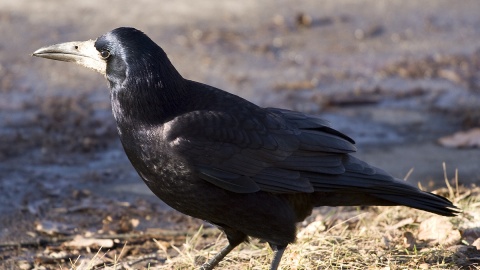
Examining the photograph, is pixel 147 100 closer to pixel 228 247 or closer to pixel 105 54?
pixel 105 54

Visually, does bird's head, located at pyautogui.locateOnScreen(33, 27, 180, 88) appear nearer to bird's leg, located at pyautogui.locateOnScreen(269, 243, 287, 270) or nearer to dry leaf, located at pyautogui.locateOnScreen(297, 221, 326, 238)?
bird's leg, located at pyautogui.locateOnScreen(269, 243, 287, 270)

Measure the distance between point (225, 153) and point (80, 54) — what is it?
101cm

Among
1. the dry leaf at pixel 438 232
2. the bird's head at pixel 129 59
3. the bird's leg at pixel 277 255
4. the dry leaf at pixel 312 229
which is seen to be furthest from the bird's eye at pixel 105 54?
the dry leaf at pixel 438 232

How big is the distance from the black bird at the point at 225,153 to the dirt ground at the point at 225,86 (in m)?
1.26

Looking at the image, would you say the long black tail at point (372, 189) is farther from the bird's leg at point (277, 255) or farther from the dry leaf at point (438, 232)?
the dry leaf at point (438, 232)

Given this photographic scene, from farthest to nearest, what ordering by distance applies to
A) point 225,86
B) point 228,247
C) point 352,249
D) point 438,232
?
point 225,86, point 438,232, point 352,249, point 228,247

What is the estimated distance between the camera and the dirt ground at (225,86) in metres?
6.09

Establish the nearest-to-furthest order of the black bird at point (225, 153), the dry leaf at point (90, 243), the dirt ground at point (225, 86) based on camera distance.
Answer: the black bird at point (225, 153) < the dry leaf at point (90, 243) < the dirt ground at point (225, 86)

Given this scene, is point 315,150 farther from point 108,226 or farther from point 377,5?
point 377,5

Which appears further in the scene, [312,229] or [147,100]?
[312,229]

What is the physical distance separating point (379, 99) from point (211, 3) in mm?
3171

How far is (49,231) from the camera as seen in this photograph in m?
5.59

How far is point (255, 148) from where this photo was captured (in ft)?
14.8

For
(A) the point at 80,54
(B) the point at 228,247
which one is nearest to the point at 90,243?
(B) the point at 228,247
